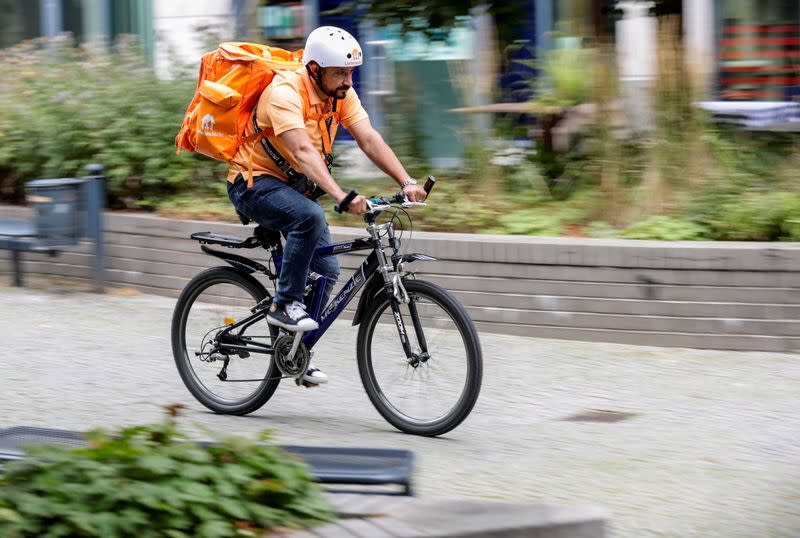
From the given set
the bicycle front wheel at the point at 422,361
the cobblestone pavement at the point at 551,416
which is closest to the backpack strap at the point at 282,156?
the bicycle front wheel at the point at 422,361

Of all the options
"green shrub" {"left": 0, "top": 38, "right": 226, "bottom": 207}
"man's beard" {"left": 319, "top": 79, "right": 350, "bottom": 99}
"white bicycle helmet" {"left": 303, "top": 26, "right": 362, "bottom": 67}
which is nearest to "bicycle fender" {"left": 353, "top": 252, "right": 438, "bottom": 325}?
"man's beard" {"left": 319, "top": 79, "right": 350, "bottom": 99}

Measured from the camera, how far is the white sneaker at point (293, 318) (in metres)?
5.64

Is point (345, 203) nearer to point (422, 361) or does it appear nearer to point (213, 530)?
point (422, 361)

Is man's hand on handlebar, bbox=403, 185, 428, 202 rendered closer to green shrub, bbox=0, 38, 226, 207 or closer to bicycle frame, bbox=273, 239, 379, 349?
bicycle frame, bbox=273, 239, 379, 349

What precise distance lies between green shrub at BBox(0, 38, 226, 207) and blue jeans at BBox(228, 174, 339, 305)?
411 cm

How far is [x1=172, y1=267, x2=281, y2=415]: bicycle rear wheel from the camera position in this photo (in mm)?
6000

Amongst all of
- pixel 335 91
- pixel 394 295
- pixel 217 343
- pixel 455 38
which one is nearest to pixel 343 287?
pixel 394 295

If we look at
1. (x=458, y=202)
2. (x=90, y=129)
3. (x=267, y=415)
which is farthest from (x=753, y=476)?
(x=90, y=129)

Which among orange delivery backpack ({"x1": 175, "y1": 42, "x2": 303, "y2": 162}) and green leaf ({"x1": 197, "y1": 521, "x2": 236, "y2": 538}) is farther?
orange delivery backpack ({"x1": 175, "y1": 42, "x2": 303, "y2": 162})

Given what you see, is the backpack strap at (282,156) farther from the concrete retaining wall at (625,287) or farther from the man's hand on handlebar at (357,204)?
the concrete retaining wall at (625,287)

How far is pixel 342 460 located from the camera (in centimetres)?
430

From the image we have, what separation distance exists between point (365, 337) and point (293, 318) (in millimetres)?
352

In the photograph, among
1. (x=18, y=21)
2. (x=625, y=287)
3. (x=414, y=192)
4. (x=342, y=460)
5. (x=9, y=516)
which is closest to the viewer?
(x=9, y=516)

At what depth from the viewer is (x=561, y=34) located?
31.6 ft
